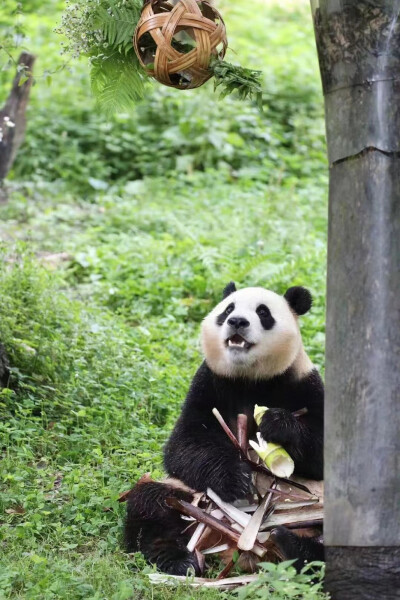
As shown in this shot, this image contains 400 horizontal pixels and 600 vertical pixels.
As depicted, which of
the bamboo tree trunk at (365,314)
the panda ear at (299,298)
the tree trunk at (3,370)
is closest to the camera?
the bamboo tree trunk at (365,314)

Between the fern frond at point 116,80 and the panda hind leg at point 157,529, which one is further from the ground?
the fern frond at point 116,80

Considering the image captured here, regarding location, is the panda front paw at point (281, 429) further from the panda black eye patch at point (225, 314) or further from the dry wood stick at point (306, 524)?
the panda black eye patch at point (225, 314)

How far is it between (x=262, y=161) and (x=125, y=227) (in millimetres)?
3460

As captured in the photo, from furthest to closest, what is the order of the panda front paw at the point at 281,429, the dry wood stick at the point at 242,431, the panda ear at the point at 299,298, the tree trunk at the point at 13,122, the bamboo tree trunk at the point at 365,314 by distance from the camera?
1. the tree trunk at the point at 13,122
2. the panda ear at the point at 299,298
3. the dry wood stick at the point at 242,431
4. the panda front paw at the point at 281,429
5. the bamboo tree trunk at the point at 365,314

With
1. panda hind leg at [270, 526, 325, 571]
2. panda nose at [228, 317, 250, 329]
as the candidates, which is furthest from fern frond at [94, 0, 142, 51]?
panda hind leg at [270, 526, 325, 571]

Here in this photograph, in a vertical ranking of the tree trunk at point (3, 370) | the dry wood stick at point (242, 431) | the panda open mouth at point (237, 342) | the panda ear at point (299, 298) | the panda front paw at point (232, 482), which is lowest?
the panda front paw at point (232, 482)

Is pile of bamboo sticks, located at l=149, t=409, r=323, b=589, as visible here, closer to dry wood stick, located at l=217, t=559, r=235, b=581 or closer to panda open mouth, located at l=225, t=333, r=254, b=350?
dry wood stick, located at l=217, t=559, r=235, b=581

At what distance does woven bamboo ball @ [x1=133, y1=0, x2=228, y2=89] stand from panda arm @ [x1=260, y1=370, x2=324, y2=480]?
5.87 ft

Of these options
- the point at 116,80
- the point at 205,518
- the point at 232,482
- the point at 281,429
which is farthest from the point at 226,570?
the point at 116,80

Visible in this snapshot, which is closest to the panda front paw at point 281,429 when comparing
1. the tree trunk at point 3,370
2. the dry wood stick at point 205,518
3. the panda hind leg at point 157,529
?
the dry wood stick at point 205,518

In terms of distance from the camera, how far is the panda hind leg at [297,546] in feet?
14.8

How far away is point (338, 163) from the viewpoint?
3836 millimetres

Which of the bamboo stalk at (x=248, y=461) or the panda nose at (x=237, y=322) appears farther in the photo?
the panda nose at (x=237, y=322)

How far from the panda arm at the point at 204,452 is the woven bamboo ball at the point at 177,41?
174 centimetres
